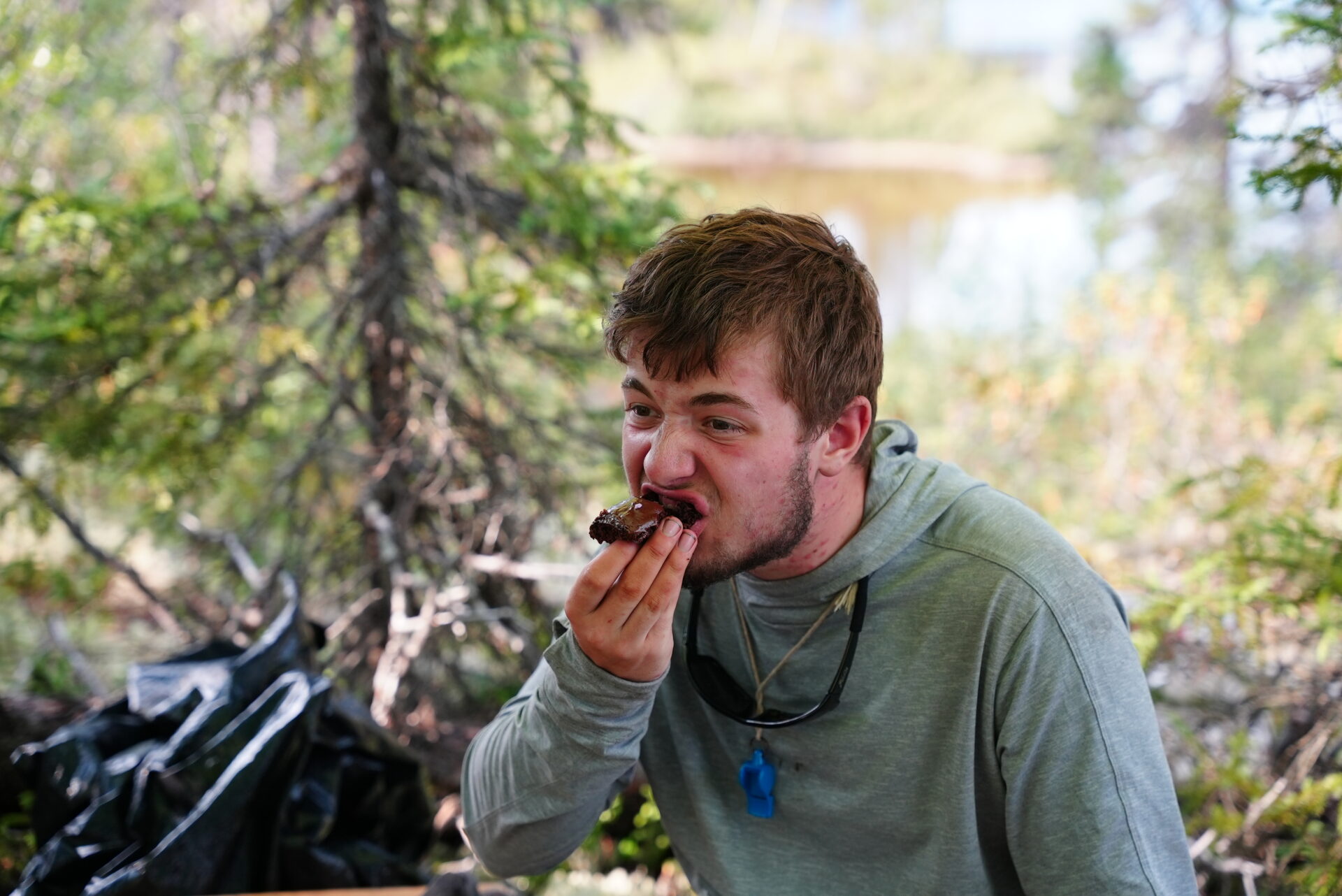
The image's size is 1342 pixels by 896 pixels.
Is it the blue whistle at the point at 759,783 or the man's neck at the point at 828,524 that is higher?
the man's neck at the point at 828,524

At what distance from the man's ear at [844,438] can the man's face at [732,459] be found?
0.06 metres

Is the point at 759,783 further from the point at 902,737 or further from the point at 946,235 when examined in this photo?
the point at 946,235

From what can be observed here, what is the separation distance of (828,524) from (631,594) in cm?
42

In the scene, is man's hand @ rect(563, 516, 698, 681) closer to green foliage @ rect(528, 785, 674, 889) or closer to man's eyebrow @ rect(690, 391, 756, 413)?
man's eyebrow @ rect(690, 391, 756, 413)

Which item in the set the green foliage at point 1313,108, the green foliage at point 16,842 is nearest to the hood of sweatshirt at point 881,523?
the green foliage at point 1313,108

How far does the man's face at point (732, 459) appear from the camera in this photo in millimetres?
1748

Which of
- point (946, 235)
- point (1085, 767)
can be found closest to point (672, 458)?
point (1085, 767)

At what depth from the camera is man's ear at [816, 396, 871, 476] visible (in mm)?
1870

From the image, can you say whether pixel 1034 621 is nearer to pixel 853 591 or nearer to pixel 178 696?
pixel 853 591

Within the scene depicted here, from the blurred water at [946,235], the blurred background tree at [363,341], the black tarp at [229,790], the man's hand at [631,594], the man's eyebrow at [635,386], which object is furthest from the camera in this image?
the blurred water at [946,235]

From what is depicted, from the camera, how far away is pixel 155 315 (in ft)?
11.5

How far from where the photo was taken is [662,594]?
1.73 meters

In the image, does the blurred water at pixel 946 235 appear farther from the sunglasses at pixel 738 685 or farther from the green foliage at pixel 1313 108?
the green foliage at pixel 1313 108

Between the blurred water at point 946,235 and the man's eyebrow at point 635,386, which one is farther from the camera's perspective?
the blurred water at point 946,235
